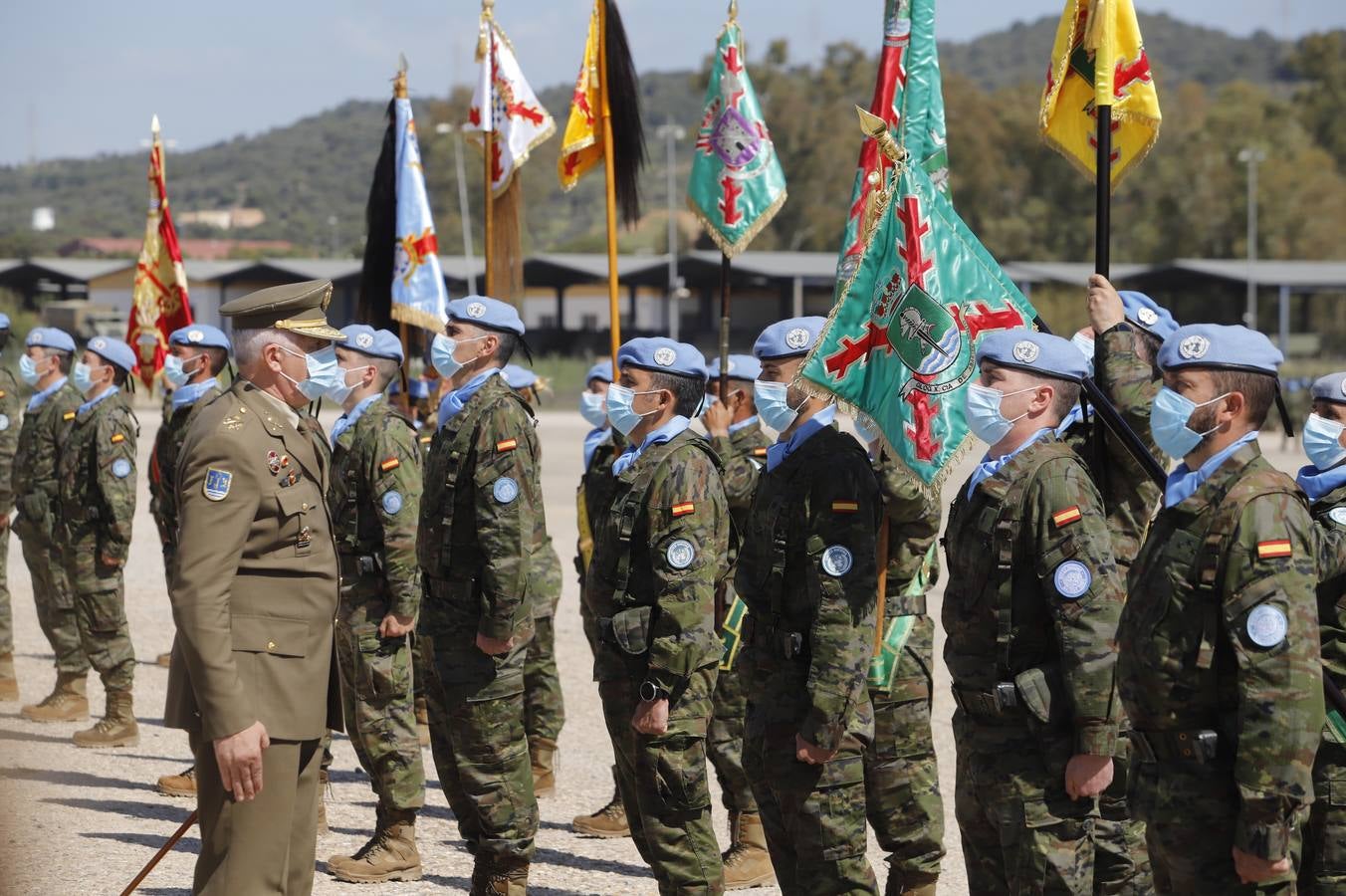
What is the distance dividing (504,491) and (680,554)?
3.17 feet

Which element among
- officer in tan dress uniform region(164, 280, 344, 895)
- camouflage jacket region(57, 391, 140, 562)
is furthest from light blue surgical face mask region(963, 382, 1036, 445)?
camouflage jacket region(57, 391, 140, 562)

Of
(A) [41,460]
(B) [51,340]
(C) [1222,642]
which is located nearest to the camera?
(C) [1222,642]

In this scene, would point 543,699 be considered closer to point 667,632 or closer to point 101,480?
point 101,480

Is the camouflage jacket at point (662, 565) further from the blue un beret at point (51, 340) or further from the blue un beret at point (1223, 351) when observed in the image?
the blue un beret at point (51, 340)

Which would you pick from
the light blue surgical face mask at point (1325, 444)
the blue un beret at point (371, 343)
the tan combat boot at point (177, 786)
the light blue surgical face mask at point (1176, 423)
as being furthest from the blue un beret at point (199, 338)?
the light blue surgical face mask at point (1176, 423)

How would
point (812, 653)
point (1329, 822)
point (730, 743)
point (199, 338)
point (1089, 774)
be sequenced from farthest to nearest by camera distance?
point (199, 338), point (730, 743), point (812, 653), point (1329, 822), point (1089, 774)

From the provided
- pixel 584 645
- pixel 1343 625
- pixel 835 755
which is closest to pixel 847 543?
pixel 835 755

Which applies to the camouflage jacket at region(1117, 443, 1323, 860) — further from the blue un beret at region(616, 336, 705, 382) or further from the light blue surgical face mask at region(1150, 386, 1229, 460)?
the blue un beret at region(616, 336, 705, 382)

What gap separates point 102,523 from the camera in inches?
376

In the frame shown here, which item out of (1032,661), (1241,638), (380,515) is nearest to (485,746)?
(380,515)

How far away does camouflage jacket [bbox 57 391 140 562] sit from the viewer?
943 cm

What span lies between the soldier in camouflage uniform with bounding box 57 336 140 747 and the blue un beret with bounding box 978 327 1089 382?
250 inches

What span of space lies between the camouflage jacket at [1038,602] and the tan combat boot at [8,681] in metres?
7.82

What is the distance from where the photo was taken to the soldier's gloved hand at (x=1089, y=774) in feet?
14.8
